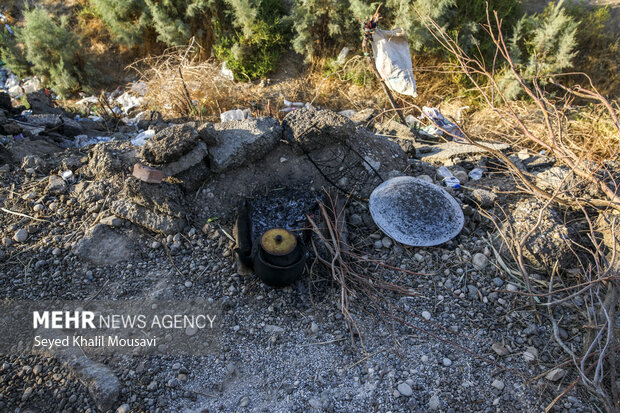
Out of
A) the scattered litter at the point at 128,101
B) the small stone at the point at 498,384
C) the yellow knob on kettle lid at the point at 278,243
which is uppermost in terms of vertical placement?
the scattered litter at the point at 128,101

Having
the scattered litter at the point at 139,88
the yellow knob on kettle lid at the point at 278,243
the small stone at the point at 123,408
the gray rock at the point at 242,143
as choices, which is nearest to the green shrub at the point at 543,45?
the gray rock at the point at 242,143

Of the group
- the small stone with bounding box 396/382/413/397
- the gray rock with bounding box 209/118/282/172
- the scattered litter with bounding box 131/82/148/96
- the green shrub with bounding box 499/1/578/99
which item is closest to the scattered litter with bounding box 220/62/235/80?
the scattered litter with bounding box 131/82/148/96

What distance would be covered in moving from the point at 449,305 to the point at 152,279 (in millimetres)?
2191

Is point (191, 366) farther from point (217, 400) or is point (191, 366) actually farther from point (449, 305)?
point (449, 305)

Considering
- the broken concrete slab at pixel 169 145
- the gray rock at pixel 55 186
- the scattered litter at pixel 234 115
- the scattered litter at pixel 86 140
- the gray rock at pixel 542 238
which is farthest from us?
the scattered litter at pixel 234 115

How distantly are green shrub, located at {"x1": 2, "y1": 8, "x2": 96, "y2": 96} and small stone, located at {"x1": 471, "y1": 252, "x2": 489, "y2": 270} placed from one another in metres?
6.53

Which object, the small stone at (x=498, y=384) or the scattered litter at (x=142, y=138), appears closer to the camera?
the small stone at (x=498, y=384)

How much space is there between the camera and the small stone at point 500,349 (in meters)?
2.22

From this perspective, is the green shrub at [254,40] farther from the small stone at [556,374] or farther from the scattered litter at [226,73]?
the small stone at [556,374]

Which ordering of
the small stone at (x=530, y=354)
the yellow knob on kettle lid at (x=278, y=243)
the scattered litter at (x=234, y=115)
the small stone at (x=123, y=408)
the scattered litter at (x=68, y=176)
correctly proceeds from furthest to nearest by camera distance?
1. the scattered litter at (x=234, y=115)
2. the scattered litter at (x=68, y=176)
3. the yellow knob on kettle lid at (x=278, y=243)
4. the small stone at (x=530, y=354)
5. the small stone at (x=123, y=408)

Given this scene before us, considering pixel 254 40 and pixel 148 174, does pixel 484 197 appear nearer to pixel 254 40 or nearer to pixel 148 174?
pixel 148 174

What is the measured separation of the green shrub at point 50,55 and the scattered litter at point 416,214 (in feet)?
18.7

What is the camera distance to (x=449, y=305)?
8.23 feet

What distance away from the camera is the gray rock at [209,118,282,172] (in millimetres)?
3086
